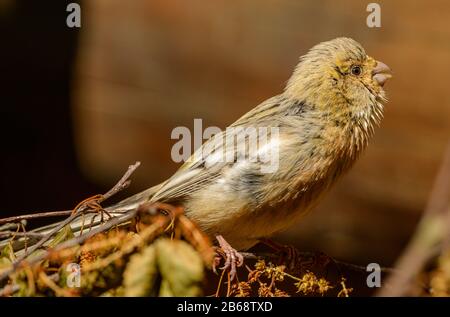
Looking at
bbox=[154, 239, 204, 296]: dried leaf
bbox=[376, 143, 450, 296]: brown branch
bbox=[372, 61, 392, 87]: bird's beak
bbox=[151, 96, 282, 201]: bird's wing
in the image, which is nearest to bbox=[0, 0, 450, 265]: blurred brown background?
bbox=[372, 61, 392, 87]: bird's beak

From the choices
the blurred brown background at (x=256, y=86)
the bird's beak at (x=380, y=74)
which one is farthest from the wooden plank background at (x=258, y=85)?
the bird's beak at (x=380, y=74)

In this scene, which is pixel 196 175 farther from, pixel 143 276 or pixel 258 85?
pixel 258 85

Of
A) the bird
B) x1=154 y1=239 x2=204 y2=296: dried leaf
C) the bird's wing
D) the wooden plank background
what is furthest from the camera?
the wooden plank background

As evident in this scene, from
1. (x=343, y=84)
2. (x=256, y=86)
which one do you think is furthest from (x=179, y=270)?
(x=256, y=86)

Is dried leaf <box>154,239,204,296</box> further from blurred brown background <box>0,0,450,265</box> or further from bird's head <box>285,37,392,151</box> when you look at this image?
blurred brown background <box>0,0,450,265</box>
